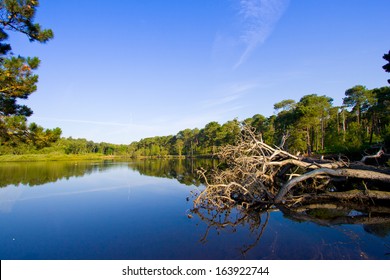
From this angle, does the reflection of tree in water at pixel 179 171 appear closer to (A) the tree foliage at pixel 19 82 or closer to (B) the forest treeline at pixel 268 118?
(B) the forest treeline at pixel 268 118

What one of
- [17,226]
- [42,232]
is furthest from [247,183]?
[17,226]

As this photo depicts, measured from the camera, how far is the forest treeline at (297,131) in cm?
1073

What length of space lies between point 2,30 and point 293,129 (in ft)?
109

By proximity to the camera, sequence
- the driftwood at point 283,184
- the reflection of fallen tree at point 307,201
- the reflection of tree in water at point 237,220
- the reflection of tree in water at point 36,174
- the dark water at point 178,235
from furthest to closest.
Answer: the reflection of tree in water at point 36,174, the driftwood at point 283,184, the reflection of fallen tree at point 307,201, the reflection of tree in water at point 237,220, the dark water at point 178,235

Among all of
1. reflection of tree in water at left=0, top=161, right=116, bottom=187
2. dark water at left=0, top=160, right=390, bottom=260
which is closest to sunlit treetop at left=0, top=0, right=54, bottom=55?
dark water at left=0, top=160, right=390, bottom=260

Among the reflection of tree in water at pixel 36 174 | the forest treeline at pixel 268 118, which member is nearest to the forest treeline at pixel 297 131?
the forest treeline at pixel 268 118

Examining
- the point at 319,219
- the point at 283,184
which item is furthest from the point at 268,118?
the point at 319,219

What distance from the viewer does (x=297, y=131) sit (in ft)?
107

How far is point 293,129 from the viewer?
33.9m

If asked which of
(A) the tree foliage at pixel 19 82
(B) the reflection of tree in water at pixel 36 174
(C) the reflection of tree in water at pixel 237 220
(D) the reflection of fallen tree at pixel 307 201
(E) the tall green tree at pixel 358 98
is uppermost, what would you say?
(E) the tall green tree at pixel 358 98

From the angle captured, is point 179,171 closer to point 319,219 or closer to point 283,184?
point 283,184

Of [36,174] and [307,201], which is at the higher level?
[307,201]
